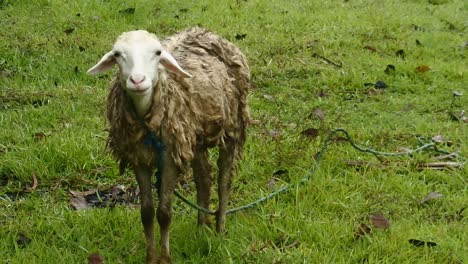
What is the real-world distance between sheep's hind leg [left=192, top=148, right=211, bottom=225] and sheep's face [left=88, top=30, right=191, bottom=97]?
0.83 metres

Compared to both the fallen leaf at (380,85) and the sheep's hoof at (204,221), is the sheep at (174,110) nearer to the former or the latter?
the sheep's hoof at (204,221)

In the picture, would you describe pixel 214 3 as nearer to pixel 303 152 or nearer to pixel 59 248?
pixel 303 152

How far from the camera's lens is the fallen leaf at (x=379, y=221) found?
373cm

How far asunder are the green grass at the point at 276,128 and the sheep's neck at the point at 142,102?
2.97 ft

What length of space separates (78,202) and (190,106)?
128 cm

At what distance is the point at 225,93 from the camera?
349 centimetres

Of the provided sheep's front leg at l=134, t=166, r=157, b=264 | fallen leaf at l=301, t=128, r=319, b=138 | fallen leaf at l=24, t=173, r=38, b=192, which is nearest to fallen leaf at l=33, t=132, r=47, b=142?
fallen leaf at l=24, t=173, r=38, b=192

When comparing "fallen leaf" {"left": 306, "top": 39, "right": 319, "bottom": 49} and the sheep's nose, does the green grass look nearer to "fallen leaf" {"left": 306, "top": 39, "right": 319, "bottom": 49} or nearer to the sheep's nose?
"fallen leaf" {"left": 306, "top": 39, "right": 319, "bottom": 49}

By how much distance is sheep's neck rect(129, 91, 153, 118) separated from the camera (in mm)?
2910

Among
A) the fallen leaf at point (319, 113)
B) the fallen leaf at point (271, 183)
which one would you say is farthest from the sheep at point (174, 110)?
the fallen leaf at point (319, 113)

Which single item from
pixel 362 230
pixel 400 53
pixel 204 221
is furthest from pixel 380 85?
pixel 204 221

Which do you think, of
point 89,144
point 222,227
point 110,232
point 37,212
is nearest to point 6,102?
point 89,144

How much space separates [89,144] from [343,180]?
5.79 ft

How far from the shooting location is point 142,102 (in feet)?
9.67
